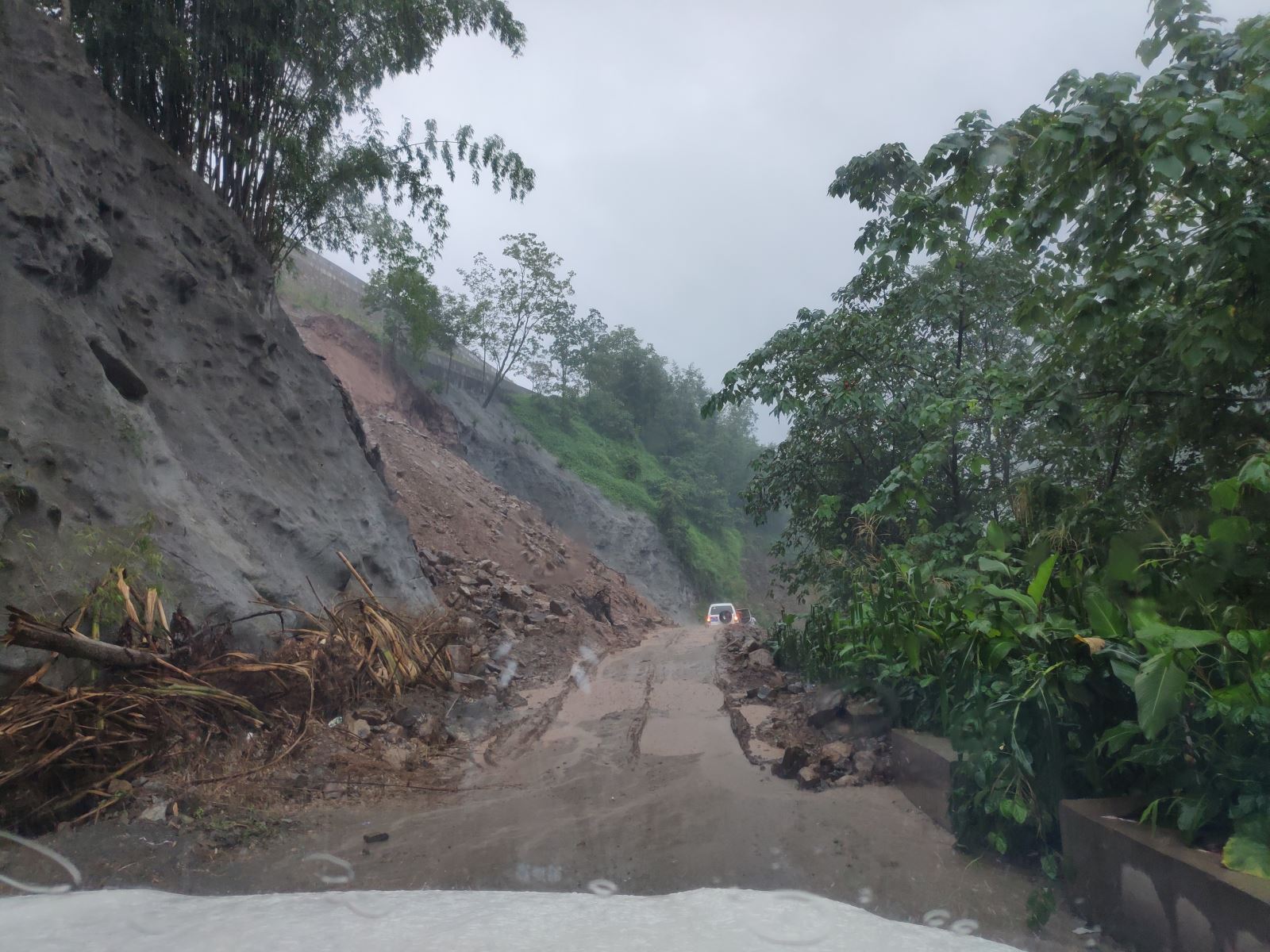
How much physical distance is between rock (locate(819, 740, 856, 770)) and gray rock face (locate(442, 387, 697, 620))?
23140 mm

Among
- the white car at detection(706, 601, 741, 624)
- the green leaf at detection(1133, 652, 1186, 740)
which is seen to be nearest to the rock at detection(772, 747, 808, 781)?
the green leaf at detection(1133, 652, 1186, 740)

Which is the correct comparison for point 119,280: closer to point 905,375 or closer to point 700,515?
point 905,375

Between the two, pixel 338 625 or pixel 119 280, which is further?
pixel 119 280

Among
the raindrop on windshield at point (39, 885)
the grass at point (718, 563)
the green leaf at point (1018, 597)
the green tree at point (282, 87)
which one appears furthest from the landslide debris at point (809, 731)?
the grass at point (718, 563)

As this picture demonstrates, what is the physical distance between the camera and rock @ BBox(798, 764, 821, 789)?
5.63 meters

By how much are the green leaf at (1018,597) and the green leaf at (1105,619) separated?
0.25 metres

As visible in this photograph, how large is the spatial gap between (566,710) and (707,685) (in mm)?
2010

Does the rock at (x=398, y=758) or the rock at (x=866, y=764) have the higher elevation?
the rock at (x=866, y=764)

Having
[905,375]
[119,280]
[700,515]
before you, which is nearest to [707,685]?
[905,375]

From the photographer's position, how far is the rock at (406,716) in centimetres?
747

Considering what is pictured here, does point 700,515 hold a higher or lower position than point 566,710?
higher

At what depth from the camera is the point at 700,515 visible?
30062mm

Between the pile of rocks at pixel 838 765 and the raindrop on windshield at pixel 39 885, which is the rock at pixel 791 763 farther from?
the raindrop on windshield at pixel 39 885

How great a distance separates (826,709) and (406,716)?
368cm
